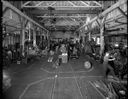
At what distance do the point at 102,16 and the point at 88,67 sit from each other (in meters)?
4.83

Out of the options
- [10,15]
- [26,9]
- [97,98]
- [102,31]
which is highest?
[26,9]

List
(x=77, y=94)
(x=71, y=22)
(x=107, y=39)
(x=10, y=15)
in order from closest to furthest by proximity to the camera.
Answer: (x=77, y=94) < (x=10, y=15) < (x=107, y=39) < (x=71, y=22)

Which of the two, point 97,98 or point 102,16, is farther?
point 102,16

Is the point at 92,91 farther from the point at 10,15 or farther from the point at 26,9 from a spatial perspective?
the point at 26,9

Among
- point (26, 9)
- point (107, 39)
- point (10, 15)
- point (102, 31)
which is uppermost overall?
point (26, 9)

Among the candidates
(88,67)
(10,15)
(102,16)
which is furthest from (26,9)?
(88,67)

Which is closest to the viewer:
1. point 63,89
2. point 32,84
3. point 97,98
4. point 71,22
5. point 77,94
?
point 97,98

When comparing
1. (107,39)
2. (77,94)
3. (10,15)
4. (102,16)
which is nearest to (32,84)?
(77,94)

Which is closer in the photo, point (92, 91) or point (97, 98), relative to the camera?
point (97, 98)

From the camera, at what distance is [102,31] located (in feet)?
33.5

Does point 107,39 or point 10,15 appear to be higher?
point 10,15

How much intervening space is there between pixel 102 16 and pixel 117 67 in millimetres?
5941

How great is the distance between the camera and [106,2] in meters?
10.2

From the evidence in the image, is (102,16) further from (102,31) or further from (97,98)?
(97,98)
